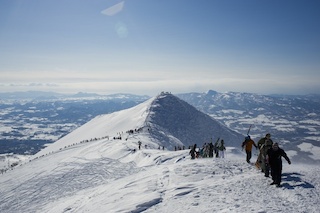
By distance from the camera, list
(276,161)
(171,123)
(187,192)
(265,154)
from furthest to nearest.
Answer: (171,123) < (265,154) < (187,192) < (276,161)

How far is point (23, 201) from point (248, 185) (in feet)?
72.2

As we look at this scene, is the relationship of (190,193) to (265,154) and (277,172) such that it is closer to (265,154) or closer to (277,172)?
(277,172)

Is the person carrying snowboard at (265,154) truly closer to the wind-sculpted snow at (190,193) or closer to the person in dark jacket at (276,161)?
the wind-sculpted snow at (190,193)

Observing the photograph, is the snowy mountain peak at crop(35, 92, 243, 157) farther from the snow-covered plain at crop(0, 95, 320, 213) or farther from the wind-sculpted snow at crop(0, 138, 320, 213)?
the wind-sculpted snow at crop(0, 138, 320, 213)

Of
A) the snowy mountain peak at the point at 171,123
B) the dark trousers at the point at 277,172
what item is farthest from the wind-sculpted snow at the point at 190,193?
the snowy mountain peak at the point at 171,123

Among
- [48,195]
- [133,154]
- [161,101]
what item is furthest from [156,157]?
[161,101]

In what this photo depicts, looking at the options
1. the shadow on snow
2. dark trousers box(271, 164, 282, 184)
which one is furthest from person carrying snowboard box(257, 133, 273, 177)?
dark trousers box(271, 164, 282, 184)

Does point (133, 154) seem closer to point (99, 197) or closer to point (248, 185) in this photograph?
point (99, 197)

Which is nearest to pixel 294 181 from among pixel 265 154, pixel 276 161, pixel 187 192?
pixel 276 161

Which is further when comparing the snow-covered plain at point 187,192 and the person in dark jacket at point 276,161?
the person in dark jacket at point 276,161

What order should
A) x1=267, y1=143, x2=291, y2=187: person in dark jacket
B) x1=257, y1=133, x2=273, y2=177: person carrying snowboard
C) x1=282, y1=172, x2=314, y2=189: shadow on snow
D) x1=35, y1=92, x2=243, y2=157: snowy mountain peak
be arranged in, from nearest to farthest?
x1=282, y1=172, x2=314, y2=189: shadow on snow → x1=267, y1=143, x2=291, y2=187: person in dark jacket → x1=257, y1=133, x2=273, y2=177: person carrying snowboard → x1=35, y1=92, x2=243, y2=157: snowy mountain peak

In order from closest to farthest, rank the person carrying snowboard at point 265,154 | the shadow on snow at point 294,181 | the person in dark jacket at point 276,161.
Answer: the shadow on snow at point 294,181 → the person in dark jacket at point 276,161 → the person carrying snowboard at point 265,154

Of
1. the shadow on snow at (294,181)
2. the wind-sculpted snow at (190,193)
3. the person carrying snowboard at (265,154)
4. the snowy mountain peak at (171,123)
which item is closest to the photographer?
the wind-sculpted snow at (190,193)

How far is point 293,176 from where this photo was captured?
16234mm
